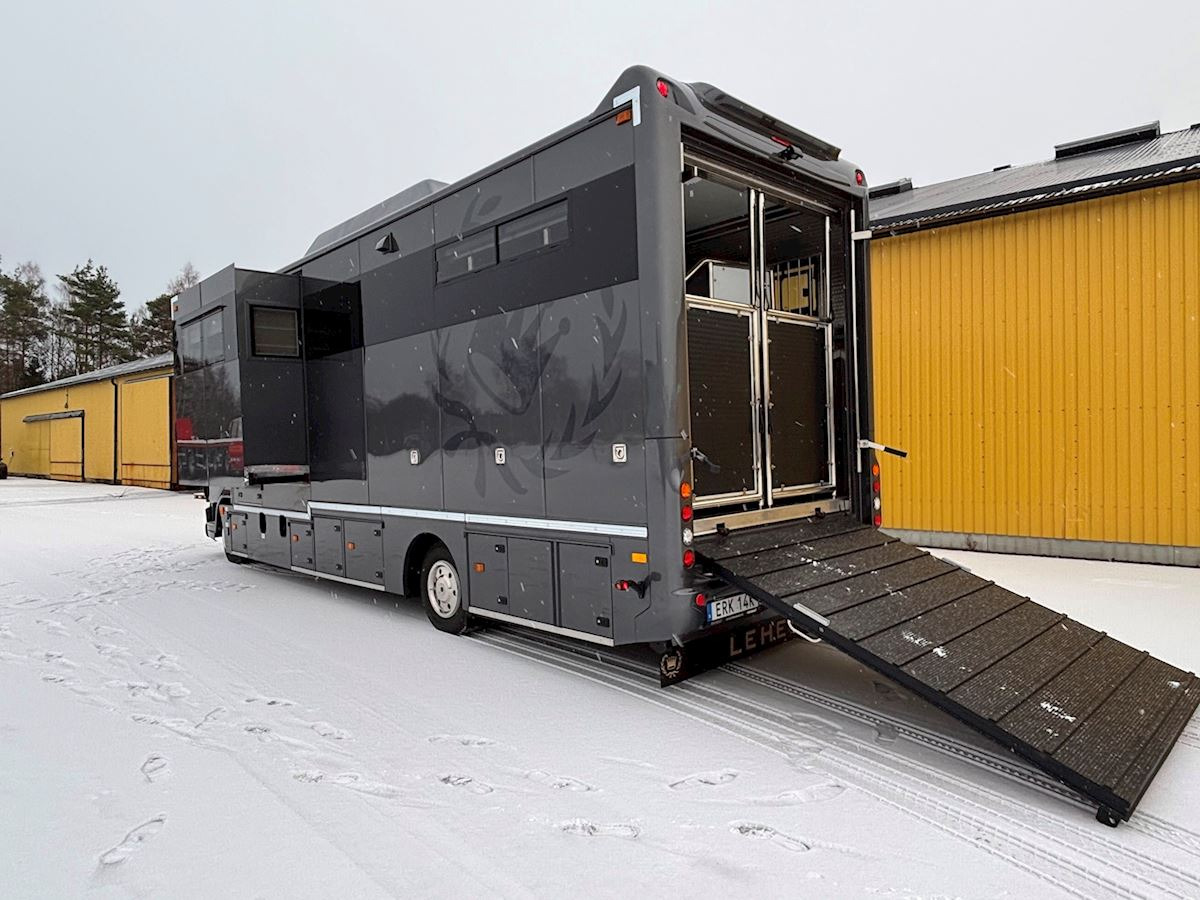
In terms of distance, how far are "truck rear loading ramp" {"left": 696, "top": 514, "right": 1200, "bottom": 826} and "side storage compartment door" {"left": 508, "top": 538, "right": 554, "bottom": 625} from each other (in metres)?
0.95

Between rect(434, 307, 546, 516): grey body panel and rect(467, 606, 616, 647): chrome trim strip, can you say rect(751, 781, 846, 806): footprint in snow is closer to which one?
rect(467, 606, 616, 647): chrome trim strip

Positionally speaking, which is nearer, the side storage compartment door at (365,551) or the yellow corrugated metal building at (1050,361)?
the side storage compartment door at (365,551)

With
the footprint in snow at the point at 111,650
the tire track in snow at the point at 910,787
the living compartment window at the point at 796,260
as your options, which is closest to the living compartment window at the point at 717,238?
the living compartment window at the point at 796,260

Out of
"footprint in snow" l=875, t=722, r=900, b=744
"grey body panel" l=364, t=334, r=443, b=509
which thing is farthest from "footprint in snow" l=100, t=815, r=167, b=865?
"footprint in snow" l=875, t=722, r=900, b=744

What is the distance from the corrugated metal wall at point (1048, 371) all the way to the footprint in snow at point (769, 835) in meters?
6.24

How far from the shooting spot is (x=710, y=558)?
12.6 feet

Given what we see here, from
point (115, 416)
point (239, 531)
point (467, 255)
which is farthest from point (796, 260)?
point (115, 416)

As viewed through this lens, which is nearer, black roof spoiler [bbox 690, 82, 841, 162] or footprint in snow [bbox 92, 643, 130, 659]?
black roof spoiler [bbox 690, 82, 841, 162]

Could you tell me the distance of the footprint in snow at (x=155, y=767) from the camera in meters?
3.11

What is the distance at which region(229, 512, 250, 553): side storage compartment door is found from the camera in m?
7.82

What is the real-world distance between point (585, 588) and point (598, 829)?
1.59 metres

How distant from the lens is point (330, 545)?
21.0ft

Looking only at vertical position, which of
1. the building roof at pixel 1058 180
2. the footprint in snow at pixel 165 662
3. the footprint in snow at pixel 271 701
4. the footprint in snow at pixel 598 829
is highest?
the building roof at pixel 1058 180

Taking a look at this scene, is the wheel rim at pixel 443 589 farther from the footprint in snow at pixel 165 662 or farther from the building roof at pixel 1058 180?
the building roof at pixel 1058 180
